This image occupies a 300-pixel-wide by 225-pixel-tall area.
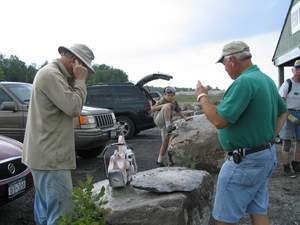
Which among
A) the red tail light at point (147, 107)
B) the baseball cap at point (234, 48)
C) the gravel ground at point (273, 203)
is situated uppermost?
the baseball cap at point (234, 48)

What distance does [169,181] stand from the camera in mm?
3936

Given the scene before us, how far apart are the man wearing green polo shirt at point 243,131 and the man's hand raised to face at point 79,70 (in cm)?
93

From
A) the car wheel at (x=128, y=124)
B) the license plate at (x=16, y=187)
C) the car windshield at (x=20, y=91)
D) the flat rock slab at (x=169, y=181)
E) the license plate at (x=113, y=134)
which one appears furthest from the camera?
the car wheel at (x=128, y=124)

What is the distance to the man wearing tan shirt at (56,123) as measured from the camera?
301 cm

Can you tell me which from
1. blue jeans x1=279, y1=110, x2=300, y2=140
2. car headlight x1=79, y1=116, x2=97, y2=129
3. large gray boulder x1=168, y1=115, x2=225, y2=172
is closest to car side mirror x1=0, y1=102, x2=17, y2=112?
car headlight x1=79, y1=116, x2=97, y2=129

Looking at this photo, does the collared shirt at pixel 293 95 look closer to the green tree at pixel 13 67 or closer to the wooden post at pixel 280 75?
the wooden post at pixel 280 75

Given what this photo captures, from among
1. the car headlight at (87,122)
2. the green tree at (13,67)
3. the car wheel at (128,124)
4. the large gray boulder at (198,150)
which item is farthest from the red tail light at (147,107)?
the green tree at (13,67)

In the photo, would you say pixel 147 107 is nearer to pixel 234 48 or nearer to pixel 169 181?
pixel 169 181

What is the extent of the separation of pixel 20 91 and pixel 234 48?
6350mm

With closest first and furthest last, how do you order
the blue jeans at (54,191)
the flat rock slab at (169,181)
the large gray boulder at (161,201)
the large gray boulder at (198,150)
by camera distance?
the blue jeans at (54,191) < the large gray boulder at (161,201) < the flat rock slab at (169,181) < the large gray boulder at (198,150)

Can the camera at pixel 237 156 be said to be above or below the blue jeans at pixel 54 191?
above

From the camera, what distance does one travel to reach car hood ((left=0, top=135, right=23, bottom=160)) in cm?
476

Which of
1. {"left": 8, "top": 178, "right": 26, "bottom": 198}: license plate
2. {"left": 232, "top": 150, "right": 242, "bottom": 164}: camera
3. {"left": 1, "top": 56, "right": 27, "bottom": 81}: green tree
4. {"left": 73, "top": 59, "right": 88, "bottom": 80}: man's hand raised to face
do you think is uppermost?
{"left": 1, "top": 56, "right": 27, "bottom": 81}: green tree

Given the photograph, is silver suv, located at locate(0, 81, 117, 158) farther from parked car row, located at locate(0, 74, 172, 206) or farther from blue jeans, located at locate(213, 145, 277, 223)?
blue jeans, located at locate(213, 145, 277, 223)
